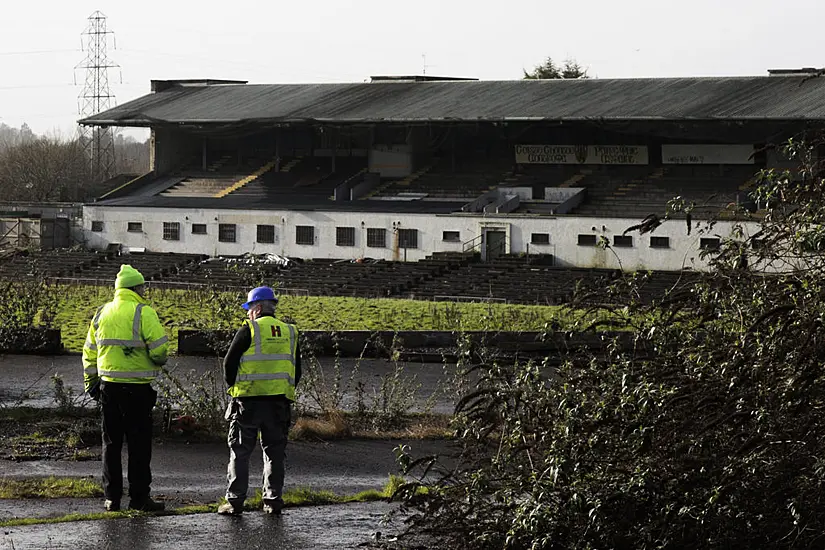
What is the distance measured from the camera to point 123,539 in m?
10.8

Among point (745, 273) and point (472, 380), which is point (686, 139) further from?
point (745, 273)

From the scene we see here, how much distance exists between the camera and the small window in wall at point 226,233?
54.5m

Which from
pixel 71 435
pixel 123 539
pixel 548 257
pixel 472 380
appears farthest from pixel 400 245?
pixel 123 539

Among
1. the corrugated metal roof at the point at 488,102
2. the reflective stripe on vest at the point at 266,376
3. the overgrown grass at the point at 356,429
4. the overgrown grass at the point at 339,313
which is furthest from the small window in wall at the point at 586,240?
the reflective stripe on vest at the point at 266,376

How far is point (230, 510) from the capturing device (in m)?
11.8

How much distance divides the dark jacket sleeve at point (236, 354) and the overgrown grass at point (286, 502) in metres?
1.15

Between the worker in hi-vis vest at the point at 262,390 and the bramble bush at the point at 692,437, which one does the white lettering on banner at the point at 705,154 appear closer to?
the worker in hi-vis vest at the point at 262,390

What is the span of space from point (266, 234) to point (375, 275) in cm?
940

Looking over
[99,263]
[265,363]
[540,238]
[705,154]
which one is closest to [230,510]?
[265,363]

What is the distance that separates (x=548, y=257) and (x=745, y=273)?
128 ft

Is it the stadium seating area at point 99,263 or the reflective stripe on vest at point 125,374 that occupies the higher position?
the stadium seating area at point 99,263

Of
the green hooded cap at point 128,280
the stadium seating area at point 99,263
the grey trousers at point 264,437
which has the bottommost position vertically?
the grey trousers at point 264,437

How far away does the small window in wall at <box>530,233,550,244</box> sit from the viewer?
48562 mm

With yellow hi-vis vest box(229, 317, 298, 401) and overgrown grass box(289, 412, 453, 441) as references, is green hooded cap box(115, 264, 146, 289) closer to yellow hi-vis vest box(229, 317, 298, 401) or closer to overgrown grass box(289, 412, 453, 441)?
yellow hi-vis vest box(229, 317, 298, 401)
